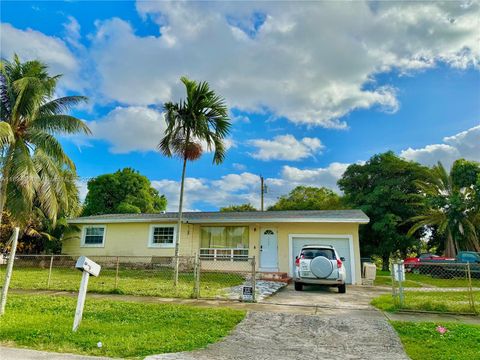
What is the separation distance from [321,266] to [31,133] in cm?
1186

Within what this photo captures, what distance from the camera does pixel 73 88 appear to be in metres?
13.9

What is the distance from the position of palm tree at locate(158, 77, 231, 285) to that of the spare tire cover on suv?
17.3 feet

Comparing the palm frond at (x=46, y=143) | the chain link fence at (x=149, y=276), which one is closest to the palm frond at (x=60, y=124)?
the palm frond at (x=46, y=143)

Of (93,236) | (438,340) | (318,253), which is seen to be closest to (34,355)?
(438,340)

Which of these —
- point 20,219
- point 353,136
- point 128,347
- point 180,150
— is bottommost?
point 128,347

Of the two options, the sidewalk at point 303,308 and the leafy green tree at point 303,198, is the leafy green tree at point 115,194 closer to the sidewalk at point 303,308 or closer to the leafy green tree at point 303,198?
the leafy green tree at point 303,198

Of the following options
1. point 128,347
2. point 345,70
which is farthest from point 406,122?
point 128,347

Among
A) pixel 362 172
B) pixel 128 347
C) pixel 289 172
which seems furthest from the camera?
pixel 289 172

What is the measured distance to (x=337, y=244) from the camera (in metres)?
14.9

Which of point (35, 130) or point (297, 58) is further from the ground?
point (297, 58)

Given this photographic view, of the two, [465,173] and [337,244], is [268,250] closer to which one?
[337,244]

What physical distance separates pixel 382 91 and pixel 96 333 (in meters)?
14.0

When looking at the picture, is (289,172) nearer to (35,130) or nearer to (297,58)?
(297,58)

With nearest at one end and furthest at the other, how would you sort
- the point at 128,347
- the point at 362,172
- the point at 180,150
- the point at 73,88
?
the point at 128,347, the point at 180,150, the point at 73,88, the point at 362,172
